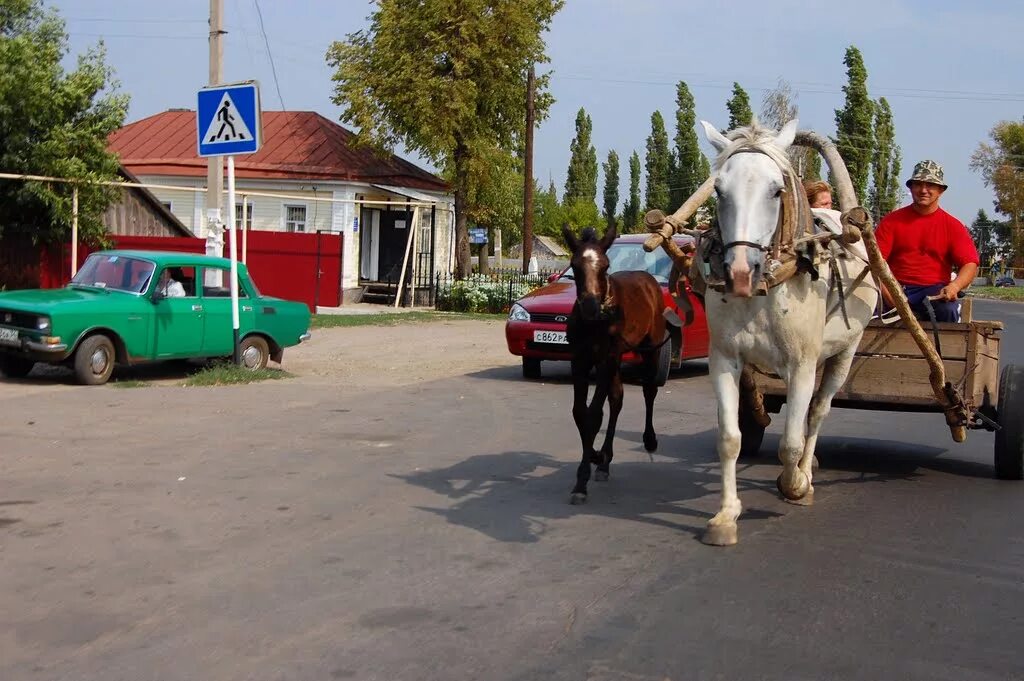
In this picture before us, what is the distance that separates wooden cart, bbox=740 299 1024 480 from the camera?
8.48m

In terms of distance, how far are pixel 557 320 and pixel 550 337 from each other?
236 millimetres

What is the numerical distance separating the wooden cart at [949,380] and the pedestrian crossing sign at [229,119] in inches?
305

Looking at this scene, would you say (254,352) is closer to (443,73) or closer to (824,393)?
(824,393)

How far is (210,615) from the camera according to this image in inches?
201

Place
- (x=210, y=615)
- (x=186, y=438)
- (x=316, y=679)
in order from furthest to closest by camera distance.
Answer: (x=186, y=438) → (x=210, y=615) → (x=316, y=679)

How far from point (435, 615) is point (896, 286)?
13.1ft

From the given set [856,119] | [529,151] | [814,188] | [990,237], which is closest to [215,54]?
[814,188]

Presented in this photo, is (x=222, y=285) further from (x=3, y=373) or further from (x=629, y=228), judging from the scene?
(x=629, y=228)

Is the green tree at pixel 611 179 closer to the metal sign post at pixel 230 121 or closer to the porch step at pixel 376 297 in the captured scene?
the porch step at pixel 376 297

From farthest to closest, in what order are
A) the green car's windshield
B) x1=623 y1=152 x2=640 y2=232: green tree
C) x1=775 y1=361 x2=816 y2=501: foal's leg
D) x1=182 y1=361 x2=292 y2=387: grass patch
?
x1=623 y1=152 x2=640 y2=232: green tree → the green car's windshield → x1=182 y1=361 x2=292 y2=387: grass patch → x1=775 y1=361 x2=816 y2=501: foal's leg

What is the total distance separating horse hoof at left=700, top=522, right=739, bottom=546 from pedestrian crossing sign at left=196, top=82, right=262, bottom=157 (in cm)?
898

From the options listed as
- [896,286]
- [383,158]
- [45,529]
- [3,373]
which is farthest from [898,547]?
[383,158]

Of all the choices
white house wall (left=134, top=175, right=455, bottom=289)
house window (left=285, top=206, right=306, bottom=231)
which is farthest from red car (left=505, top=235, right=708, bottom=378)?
house window (left=285, top=206, right=306, bottom=231)

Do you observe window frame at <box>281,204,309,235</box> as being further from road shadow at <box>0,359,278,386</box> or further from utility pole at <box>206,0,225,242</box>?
road shadow at <box>0,359,278,386</box>
